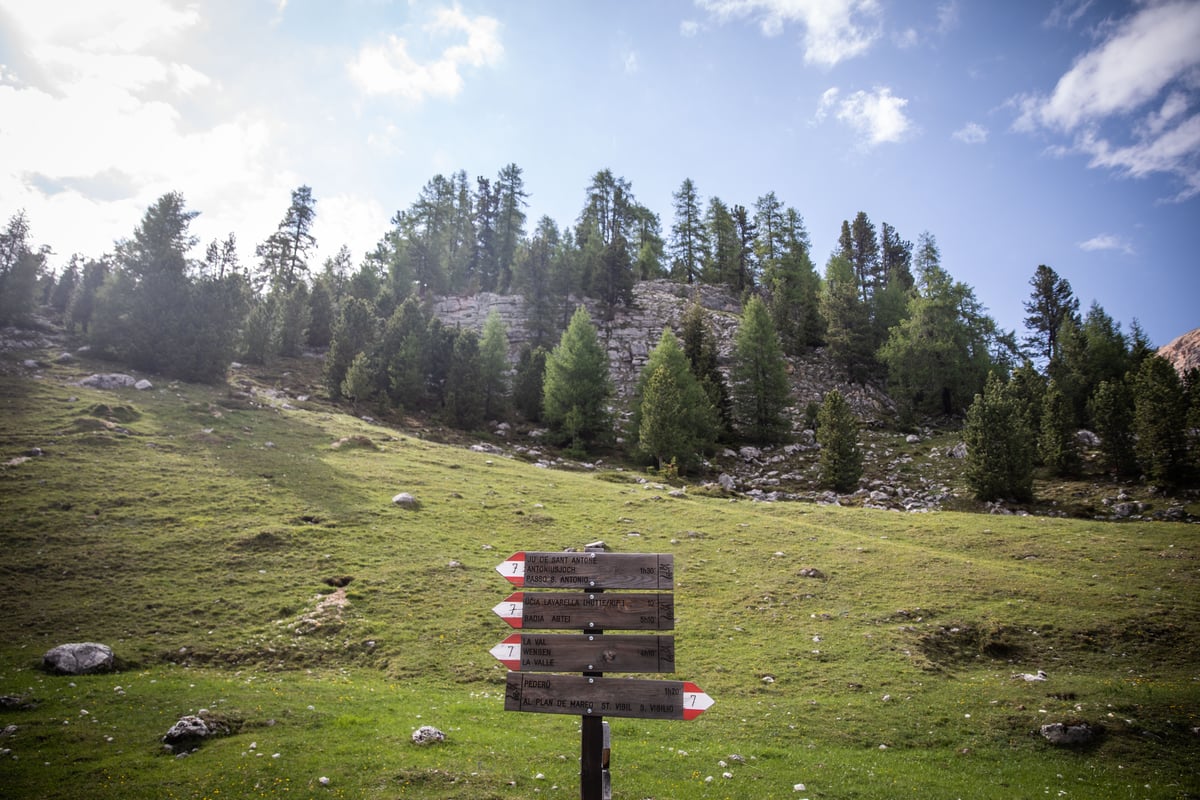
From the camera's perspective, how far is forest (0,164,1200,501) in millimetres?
50438

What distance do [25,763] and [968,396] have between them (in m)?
89.6

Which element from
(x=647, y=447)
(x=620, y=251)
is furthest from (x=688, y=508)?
(x=620, y=251)

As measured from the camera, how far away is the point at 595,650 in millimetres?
7602

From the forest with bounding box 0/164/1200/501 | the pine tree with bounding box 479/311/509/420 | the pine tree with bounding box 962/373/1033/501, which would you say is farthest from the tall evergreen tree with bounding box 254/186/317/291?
the pine tree with bounding box 962/373/1033/501

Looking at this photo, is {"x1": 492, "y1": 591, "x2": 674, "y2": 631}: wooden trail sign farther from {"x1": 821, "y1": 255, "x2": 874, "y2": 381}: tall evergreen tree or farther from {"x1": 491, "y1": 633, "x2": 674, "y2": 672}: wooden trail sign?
{"x1": 821, "y1": 255, "x2": 874, "y2": 381}: tall evergreen tree

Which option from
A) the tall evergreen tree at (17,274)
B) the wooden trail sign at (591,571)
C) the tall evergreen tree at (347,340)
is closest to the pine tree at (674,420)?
the tall evergreen tree at (347,340)

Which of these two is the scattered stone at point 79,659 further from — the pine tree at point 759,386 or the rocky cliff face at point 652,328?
the rocky cliff face at point 652,328

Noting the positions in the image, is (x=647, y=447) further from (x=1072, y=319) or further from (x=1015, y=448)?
(x=1072, y=319)

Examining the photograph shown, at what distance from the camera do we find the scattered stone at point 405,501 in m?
32.6

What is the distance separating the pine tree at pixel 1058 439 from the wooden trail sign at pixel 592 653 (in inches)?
2338

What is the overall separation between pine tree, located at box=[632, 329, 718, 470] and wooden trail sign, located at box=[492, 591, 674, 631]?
4692 cm

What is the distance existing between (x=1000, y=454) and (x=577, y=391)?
4169 centimetres

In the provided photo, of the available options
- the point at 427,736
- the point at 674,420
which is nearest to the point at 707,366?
the point at 674,420

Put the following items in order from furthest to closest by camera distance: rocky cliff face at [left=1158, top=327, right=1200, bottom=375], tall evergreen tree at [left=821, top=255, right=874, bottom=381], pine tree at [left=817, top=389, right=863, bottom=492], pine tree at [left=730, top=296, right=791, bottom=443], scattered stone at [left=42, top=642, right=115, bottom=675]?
rocky cliff face at [left=1158, top=327, right=1200, bottom=375] → tall evergreen tree at [left=821, top=255, right=874, bottom=381] → pine tree at [left=730, top=296, right=791, bottom=443] → pine tree at [left=817, top=389, right=863, bottom=492] → scattered stone at [left=42, top=642, right=115, bottom=675]
